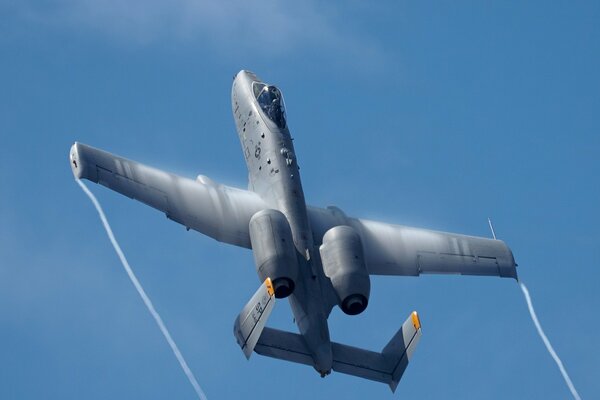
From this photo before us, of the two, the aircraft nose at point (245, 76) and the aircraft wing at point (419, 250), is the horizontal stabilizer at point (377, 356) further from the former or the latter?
the aircraft nose at point (245, 76)

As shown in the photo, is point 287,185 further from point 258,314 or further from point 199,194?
point 258,314

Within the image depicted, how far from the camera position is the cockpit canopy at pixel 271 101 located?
63925mm

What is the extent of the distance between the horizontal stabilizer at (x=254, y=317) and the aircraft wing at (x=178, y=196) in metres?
4.60

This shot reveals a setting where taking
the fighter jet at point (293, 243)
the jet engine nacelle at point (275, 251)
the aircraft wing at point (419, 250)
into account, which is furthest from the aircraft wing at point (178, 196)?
the aircraft wing at point (419, 250)

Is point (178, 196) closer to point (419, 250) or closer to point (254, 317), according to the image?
point (254, 317)

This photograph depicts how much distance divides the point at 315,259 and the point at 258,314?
13.7 ft

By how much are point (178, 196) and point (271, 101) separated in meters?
7.45

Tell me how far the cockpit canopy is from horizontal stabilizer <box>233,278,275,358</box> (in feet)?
34.6

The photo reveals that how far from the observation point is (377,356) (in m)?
57.3

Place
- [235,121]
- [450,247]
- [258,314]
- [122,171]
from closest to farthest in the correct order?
[258,314]
[122,171]
[450,247]
[235,121]

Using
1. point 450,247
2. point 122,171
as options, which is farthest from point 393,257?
point 122,171

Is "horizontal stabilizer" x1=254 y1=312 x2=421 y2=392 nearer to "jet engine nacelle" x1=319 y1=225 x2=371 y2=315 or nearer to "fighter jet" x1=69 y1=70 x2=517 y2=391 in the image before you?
"fighter jet" x1=69 y1=70 x2=517 y2=391

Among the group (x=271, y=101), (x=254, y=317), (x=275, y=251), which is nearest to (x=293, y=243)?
(x=275, y=251)

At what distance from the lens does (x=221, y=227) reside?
59656mm
